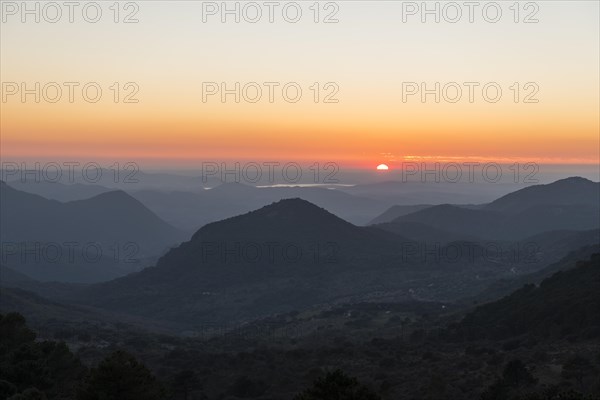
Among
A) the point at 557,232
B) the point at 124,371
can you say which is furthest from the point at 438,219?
the point at 124,371

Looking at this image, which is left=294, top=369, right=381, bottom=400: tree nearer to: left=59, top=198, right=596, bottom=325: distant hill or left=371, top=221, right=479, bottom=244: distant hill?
left=59, top=198, right=596, bottom=325: distant hill

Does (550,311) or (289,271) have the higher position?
(550,311)

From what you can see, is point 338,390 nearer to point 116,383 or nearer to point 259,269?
→ point 116,383

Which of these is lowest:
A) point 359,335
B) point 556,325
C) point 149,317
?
point 149,317

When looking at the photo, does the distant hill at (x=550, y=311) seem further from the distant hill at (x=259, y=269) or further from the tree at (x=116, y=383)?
the distant hill at (x=259, y=269)

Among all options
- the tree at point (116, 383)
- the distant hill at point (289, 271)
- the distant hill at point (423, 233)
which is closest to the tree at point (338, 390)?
the tree at point (116, 383)

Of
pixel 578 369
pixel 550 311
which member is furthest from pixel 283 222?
pixel 578 369

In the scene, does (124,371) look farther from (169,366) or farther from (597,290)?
(597,290)
